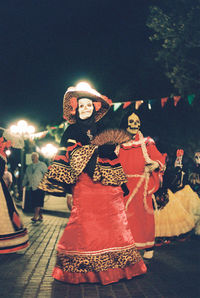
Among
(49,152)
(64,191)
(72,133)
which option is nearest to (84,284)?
(64,191)

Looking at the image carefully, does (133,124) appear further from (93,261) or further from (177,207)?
(93,261)

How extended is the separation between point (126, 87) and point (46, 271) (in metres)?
19.6

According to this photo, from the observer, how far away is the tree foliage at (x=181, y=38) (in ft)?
48.9

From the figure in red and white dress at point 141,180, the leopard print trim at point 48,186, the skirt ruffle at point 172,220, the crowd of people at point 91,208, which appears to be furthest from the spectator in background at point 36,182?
the leopard print trim at point 48,186

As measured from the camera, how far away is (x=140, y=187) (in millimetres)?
5969

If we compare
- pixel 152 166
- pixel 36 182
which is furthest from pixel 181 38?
pixel 152 166

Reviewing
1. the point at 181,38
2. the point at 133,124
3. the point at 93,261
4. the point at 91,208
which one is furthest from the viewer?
the point at 181,38

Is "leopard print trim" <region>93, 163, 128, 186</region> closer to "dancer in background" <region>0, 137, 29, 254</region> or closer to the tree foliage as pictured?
"dancer in background" <region>0, 137, 29, 254</region>

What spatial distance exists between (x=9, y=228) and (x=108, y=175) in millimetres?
2104

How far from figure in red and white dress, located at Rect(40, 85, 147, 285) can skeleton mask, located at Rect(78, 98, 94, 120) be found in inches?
2.2

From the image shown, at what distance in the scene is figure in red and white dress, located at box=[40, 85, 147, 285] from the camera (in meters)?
4.14

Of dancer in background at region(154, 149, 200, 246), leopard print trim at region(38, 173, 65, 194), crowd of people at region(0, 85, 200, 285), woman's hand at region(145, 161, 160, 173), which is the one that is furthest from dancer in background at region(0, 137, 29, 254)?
dancer in background at region(154, 149, 200, 246)

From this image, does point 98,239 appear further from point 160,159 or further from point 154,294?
point 160,159

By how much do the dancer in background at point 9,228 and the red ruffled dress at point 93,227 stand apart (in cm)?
141
